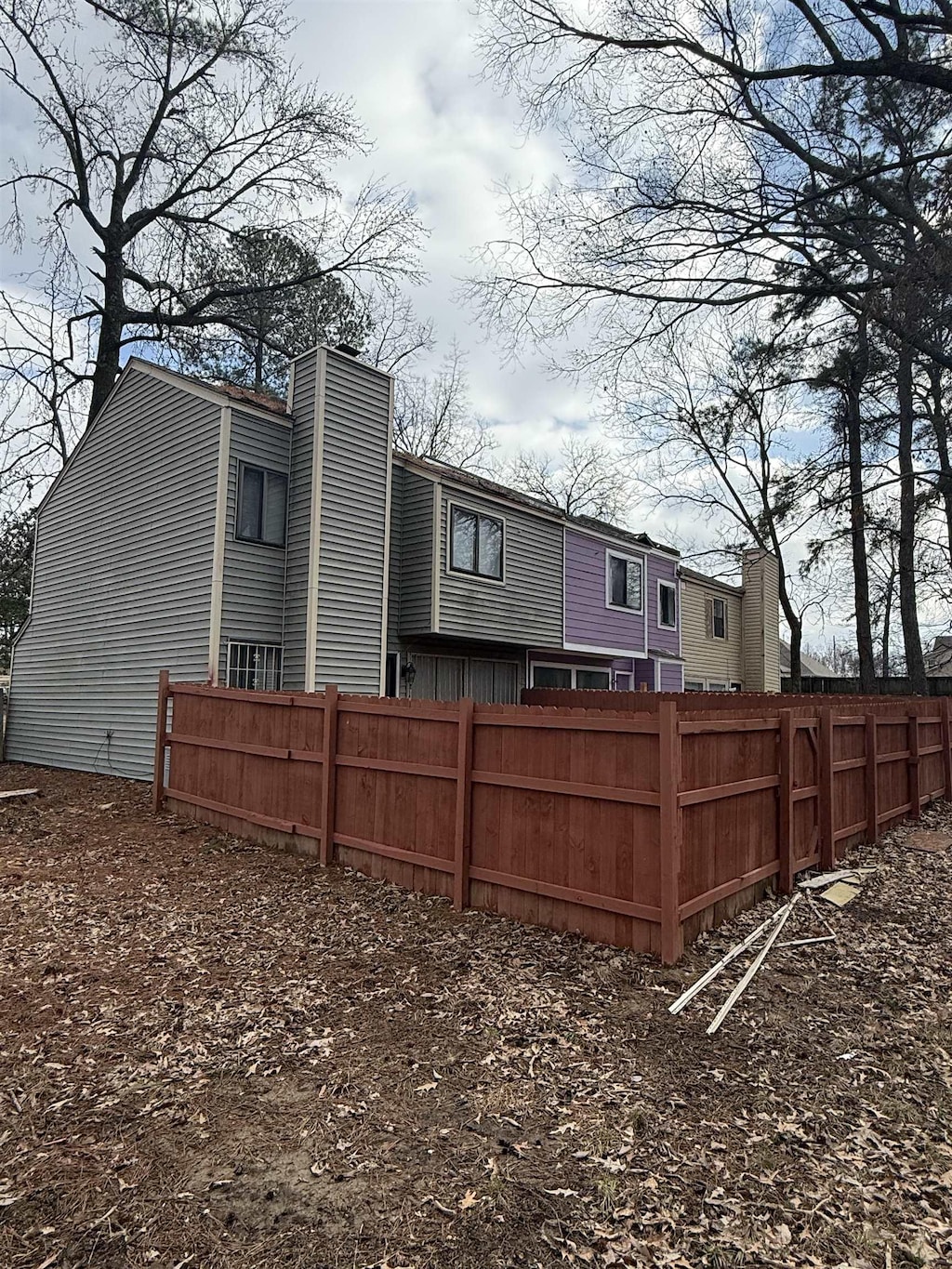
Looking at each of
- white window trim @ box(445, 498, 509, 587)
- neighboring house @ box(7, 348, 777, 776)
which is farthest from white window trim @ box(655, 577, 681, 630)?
white window trim @ box(445, 498, 509, 587)

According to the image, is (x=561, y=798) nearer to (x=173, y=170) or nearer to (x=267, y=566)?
(x=267, y=566)

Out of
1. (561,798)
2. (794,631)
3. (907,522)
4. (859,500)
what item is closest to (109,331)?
(859,500)

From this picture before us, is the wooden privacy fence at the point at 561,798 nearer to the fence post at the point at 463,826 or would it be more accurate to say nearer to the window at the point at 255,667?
the fence post at the point at 463,826

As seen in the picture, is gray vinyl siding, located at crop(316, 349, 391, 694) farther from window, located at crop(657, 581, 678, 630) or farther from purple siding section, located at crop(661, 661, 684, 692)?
purple siding section, located at crop(661, 661, 684, 692)

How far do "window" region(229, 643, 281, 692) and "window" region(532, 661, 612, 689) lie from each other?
7184 millimetres

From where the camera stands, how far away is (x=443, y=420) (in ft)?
94.2

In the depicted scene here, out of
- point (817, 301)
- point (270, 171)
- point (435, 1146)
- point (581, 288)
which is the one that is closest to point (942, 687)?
point (817, 301)

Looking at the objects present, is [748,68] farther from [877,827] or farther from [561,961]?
[561,961]

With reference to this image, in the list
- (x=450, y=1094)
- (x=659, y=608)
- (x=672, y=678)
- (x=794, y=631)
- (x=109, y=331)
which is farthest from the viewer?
(x=794, y=631)

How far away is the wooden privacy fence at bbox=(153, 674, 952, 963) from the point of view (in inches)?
188

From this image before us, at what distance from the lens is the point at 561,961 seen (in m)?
4.70

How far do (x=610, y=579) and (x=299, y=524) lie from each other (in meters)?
9.50

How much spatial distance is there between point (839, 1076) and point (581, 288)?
10084mm

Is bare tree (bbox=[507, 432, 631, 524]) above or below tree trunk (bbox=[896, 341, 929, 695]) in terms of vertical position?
above
